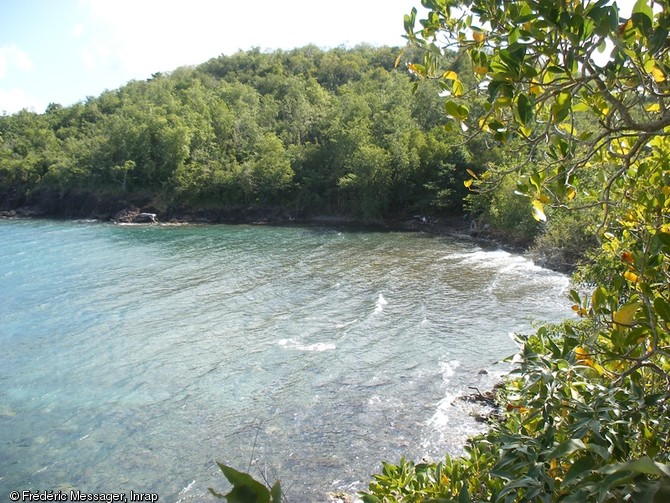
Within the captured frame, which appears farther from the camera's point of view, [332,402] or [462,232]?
[462,232]

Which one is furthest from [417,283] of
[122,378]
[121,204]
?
[121,204]

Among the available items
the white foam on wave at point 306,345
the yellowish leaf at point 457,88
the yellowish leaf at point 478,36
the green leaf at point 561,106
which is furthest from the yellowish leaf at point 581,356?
the white foam on wave at point 306,345

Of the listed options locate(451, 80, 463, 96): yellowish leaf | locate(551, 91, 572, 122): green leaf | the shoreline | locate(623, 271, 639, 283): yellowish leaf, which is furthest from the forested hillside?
locate(551, 91, 572, 122): green leaf

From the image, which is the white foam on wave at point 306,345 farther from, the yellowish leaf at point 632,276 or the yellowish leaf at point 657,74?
the yellowish leaf at point 657,74

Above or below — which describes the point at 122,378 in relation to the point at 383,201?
below

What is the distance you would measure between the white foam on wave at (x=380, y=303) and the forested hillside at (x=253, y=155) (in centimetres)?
1760

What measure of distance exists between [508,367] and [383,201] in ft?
105

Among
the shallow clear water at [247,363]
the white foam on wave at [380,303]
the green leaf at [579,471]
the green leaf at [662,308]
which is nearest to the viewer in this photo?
the green leaf at [579,471]

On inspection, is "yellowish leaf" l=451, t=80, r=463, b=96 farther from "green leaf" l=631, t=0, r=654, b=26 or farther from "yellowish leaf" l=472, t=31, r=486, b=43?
"green leaf" l=631, t=0, r=654, b=26

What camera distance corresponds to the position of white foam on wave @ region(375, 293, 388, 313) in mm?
19694

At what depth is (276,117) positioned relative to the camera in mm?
69438

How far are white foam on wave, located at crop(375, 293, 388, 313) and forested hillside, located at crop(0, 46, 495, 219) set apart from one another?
1760 centimetres

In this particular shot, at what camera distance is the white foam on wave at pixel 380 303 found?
19.7m

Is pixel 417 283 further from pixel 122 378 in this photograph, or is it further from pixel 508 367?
pixel 122 378
